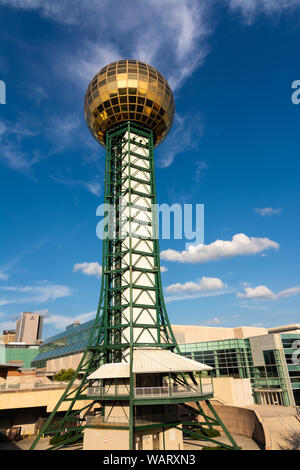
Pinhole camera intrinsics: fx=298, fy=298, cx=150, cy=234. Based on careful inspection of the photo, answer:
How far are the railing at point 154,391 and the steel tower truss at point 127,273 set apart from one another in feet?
3.59

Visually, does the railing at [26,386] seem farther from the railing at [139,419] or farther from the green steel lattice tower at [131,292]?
the railing at [139,419]

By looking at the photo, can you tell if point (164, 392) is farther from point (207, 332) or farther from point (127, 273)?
point (207, 332)

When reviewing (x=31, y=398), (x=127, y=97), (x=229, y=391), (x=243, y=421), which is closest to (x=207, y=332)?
(x=229, y=391)

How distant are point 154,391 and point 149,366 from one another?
1.85m

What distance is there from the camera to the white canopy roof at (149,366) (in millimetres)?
23734

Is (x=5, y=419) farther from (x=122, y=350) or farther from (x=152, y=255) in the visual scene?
(x=152, y=255)

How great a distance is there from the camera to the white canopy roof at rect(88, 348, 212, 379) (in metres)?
23.7

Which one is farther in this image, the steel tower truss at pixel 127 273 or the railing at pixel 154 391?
the steel tower truss at pixel 127 273

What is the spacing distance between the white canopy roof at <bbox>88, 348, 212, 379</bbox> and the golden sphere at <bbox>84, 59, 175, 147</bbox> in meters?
27.0

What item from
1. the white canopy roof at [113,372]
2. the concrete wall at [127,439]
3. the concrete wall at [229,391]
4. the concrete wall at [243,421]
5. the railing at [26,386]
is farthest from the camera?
the concrete wall at [229,391]

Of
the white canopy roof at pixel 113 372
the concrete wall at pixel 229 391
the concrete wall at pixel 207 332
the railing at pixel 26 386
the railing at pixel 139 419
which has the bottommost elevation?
the railing at pixel 139 419

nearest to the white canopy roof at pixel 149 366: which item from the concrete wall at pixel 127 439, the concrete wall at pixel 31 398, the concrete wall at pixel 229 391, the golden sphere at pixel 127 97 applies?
the concrete wall at pixel 127 439

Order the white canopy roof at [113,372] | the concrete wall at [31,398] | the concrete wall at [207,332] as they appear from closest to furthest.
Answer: the white canopy roof at [113,372]
the concrete wall at [31,398]
the concrete wall at [207,332]
